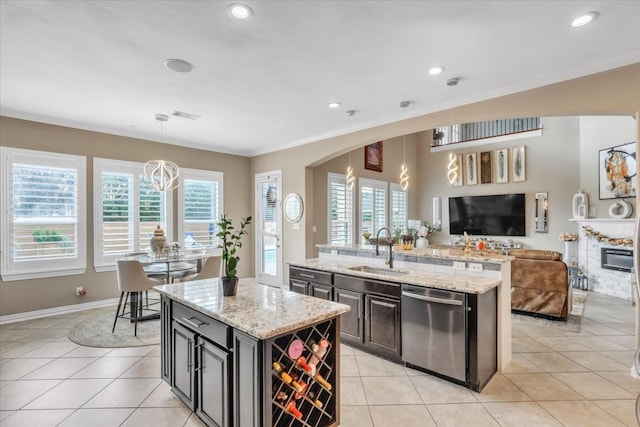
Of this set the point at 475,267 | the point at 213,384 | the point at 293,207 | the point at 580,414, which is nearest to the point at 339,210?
the point at 293,207

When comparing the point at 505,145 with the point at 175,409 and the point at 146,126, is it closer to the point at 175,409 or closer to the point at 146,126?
the point at 146,126

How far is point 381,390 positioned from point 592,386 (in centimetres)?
181

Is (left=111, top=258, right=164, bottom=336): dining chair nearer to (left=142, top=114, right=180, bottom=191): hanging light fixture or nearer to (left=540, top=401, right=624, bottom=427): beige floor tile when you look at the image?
(left=142, top=114, right=180, bottom=191): hanging light fixture

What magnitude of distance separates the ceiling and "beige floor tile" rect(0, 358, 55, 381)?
9.32 ft

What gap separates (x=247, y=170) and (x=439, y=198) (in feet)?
18.3

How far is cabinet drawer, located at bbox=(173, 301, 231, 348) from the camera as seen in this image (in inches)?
73.6

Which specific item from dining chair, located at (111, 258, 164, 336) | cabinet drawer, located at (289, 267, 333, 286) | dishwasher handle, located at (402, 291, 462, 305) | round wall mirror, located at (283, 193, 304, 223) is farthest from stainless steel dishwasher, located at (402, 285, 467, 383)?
round wall mirror, located at (283, 193, 304, 223)

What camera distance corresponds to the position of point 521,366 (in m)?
3.07

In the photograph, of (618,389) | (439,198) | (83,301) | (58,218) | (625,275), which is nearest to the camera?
(618,389)

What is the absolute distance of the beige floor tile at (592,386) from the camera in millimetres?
2574

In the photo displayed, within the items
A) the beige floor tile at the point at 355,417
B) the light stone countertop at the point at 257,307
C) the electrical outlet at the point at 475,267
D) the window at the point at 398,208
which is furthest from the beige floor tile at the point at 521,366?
the window at the point at 398,208

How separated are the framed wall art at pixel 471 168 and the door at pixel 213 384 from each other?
27.4ft

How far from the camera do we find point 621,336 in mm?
3826

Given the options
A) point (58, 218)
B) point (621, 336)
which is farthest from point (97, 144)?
point (621, 336)
